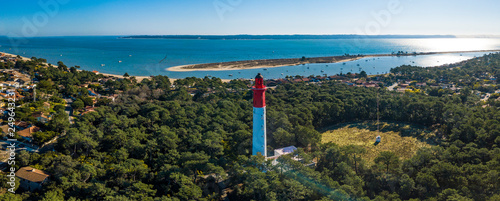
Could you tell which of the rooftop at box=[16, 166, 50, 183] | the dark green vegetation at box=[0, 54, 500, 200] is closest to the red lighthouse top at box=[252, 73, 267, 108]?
the dark green vegetation at box=[0, 54, 500, 200]

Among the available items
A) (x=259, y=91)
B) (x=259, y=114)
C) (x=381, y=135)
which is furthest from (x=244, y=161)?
(x=381, y=135)

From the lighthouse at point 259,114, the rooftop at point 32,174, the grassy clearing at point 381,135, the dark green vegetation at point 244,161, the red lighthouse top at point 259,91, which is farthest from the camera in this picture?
the grassy clearing at point 381,135

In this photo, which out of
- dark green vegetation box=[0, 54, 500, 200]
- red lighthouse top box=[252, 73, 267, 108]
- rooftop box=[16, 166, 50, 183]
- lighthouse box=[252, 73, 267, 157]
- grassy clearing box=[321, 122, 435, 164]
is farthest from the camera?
grassy clearing box=[321, 122, 435, 164]

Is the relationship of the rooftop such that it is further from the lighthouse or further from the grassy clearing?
the grassy clearing

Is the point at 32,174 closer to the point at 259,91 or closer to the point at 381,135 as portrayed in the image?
the point at 259,91

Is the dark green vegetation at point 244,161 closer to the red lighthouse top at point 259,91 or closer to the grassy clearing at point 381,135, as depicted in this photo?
the grassy clearing at point 381,135

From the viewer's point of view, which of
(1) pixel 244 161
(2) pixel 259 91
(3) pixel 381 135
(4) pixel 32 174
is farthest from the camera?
(3) pixel 381 135

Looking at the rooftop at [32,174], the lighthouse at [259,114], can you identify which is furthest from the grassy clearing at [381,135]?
the rooftop at [32,174]
